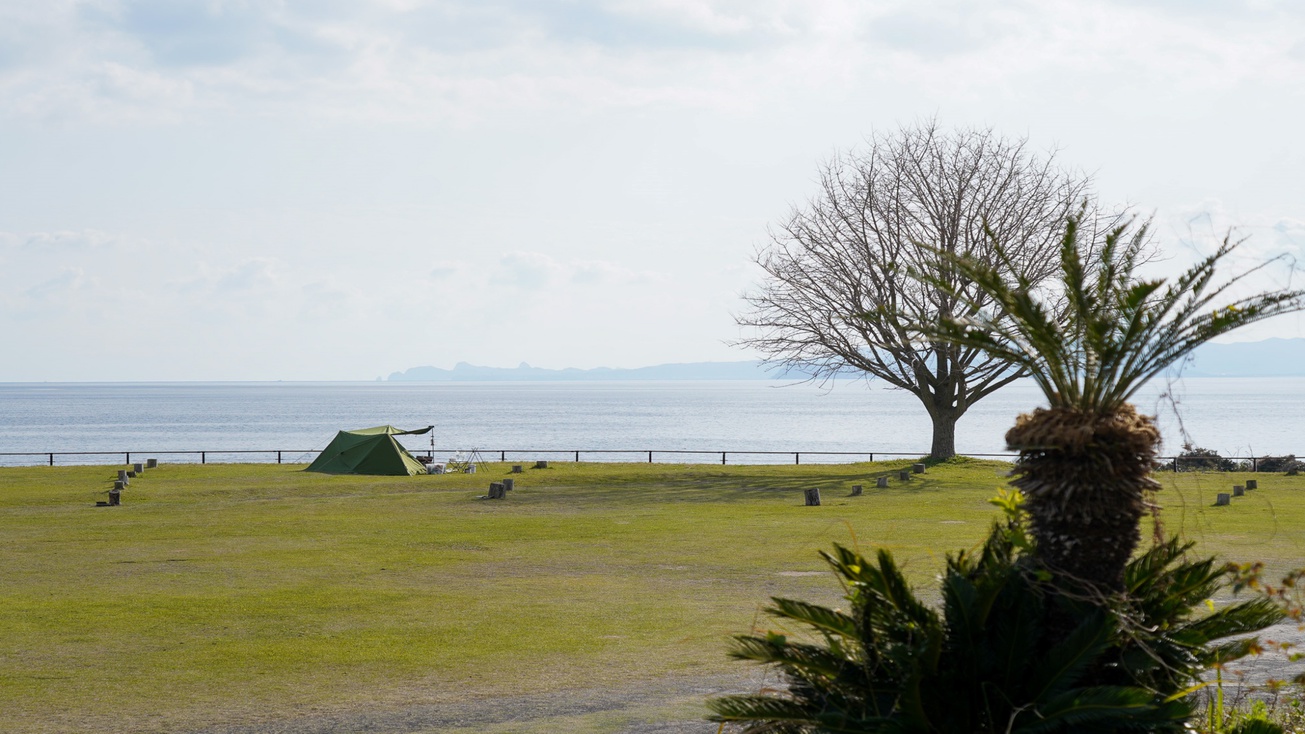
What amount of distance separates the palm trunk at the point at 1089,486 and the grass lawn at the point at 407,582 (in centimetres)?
44

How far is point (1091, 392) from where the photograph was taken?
6.75m

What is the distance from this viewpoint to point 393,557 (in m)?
20.4

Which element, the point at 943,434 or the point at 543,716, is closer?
the point at 543,716

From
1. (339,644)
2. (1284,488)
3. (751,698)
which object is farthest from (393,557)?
(1284,488)

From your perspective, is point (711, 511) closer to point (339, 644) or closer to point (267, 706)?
point (339, 644)

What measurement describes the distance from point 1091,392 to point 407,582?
42.3ft

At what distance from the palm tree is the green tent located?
3650cm

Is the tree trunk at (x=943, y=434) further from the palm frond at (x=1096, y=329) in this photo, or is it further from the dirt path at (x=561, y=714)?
the palm frond at (x=1096, y=329)

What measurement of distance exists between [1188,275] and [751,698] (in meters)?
3.76

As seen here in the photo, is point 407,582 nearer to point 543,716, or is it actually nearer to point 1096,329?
point 543,716

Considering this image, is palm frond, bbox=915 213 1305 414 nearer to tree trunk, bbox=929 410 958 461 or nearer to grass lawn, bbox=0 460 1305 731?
grass lawn, bbox=0 460 1305 731

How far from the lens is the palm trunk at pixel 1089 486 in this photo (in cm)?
644

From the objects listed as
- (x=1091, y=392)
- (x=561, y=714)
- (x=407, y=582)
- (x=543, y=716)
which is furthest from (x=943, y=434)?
(x=1091, y=392)

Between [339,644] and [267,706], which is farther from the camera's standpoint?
[339,644]
